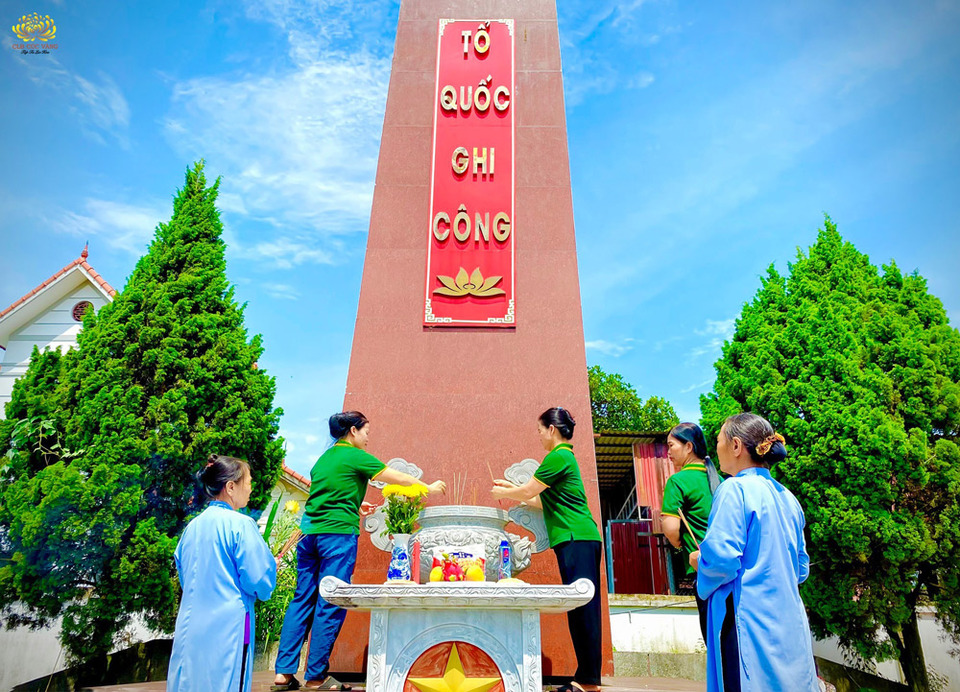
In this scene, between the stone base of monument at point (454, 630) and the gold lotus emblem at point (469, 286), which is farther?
the gold lotus emblem at point (469, 286)

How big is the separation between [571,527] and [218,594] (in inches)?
66.7

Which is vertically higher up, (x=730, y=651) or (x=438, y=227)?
(x=438, y=227)

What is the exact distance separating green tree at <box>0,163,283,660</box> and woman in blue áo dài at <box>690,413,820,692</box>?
5070 millimetres

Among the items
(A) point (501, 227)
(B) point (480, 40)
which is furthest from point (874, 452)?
(B) point (480, 40)

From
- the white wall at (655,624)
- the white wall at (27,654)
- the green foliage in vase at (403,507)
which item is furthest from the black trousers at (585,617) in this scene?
the white wall at (27,654)

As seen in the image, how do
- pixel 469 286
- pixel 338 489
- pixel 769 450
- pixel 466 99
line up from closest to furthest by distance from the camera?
pixel 769 450
pixel 338 489
pixel 469 286
pixel 466 99

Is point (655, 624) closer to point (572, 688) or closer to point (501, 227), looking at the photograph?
point (572, 688)

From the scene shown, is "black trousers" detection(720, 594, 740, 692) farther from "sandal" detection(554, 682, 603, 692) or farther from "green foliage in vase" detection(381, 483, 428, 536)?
"green foliage in vase" detection(381, 483, 428, 536)

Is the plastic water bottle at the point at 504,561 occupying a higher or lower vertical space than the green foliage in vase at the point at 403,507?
lower

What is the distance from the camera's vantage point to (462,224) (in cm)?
514

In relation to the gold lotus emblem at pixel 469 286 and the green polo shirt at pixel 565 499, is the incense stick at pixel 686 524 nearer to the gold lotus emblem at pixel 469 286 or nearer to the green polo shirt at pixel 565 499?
the green polo shirt at pixel 565 499

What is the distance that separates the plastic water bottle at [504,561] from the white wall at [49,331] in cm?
924

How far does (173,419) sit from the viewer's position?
20.7 ft

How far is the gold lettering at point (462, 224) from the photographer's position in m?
5.10
